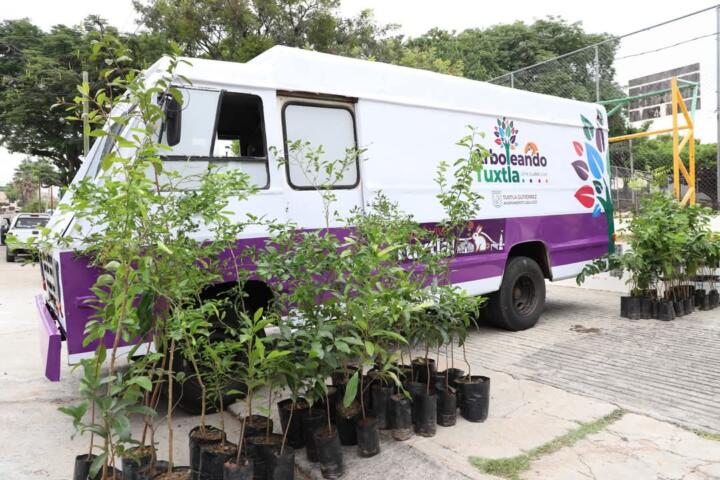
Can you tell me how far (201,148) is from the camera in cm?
399

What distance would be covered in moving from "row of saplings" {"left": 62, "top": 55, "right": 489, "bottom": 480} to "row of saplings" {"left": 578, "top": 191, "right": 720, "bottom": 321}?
148 inches

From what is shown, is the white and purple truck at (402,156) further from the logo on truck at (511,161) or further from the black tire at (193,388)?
the black tire at (193,388)

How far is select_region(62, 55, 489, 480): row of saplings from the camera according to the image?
7.97ft

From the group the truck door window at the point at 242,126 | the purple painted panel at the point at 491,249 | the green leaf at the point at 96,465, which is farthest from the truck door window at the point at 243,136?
the green leaf at the point at 96,465

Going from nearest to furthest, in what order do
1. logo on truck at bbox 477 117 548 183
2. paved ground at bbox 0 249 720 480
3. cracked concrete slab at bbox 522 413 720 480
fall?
cracked concrete slab at bbox 522 413 720 480, paved ground at bbox 0 249 720 480, logo on truck at bbox 477 117 548 183

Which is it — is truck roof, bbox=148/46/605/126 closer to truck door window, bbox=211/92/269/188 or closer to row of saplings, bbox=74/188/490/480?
truck door window, bbox=211/92/269/188

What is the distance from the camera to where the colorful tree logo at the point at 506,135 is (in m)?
6.09

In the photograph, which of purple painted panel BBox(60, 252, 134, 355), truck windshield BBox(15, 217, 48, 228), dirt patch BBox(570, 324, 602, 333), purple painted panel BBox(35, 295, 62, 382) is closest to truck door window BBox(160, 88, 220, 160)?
purple painted panel BBox(60, 252, 134, 355)

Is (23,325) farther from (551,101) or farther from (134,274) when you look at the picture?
(551,101)

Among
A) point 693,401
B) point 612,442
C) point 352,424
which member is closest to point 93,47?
point 352,424

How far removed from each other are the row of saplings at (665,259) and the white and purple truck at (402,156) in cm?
52

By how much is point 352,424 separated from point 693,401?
260 centimetres

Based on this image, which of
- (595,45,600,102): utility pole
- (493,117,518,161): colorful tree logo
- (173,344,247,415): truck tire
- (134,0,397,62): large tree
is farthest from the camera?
(134,0,397,62): large tree

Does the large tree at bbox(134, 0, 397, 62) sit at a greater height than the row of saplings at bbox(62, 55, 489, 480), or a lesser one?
greater
